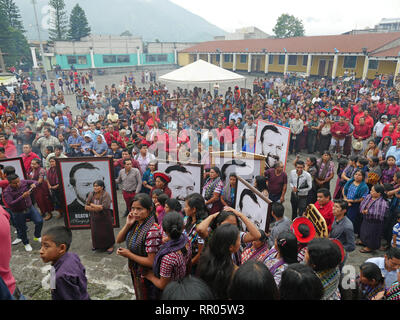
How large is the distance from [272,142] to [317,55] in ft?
93.6

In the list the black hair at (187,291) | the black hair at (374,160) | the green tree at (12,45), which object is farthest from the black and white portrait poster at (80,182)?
the green tree at (12,45)

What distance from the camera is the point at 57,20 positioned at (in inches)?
2195

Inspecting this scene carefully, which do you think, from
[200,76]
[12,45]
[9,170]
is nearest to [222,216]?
[9,170]

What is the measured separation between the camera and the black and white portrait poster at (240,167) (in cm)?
557

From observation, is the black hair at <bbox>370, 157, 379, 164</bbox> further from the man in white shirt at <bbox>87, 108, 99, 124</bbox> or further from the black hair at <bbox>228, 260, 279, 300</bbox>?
the man in white shirt at <bbox>87, 108, 99, 124</bbox>

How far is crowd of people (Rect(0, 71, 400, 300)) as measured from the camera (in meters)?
2.42

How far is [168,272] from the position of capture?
2512 mm

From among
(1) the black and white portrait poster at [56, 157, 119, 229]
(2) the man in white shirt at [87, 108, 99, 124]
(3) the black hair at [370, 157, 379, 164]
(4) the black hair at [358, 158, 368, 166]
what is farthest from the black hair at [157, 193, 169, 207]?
(2) the man in white shirt at [87, 108, 99, 124]

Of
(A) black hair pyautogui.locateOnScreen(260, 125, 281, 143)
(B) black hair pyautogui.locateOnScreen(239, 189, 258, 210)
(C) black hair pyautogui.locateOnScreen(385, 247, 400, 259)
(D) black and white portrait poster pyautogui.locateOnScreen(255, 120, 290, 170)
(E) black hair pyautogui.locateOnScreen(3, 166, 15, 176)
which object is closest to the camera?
(C) black hair pyautogui.locateOnScreen(385, 247, 400, 259)

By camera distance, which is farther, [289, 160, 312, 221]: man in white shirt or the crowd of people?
[289, 160, 312, 221]: man in white shirt

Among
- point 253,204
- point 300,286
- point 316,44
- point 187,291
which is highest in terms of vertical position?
point 316,44

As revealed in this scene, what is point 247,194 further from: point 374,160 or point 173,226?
point 374,160

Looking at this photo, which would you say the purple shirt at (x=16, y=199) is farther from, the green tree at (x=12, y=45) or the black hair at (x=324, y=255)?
the green tree at (x=12, y=45)

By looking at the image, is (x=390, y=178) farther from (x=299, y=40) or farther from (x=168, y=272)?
(x=299, y=40)
